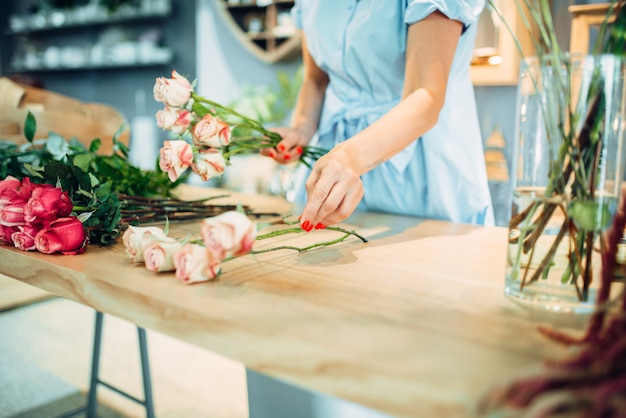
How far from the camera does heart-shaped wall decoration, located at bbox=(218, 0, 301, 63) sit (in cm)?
364

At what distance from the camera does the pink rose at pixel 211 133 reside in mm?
915

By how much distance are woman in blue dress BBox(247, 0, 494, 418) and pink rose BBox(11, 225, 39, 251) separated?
0.44 metres

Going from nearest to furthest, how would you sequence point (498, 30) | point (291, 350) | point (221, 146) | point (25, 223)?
1. point (291, 350)
2. point (25, 223)
3. point (221, 146)
4. point (498, 30)

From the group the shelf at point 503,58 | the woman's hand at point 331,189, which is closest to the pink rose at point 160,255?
the woman's hand at point 331,189

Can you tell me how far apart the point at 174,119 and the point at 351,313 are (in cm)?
51

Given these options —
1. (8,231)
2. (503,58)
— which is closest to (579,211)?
(8,231)

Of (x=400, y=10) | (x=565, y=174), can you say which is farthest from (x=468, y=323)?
(x=400, y=10)

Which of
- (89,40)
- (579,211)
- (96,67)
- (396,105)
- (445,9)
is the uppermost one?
(89,40)

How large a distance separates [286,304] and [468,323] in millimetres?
188

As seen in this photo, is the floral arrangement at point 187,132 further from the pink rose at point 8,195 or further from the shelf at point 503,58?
the shelf at point 503,58

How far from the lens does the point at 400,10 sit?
3.87ft

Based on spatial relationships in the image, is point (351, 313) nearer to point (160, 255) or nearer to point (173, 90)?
point (160, 255)

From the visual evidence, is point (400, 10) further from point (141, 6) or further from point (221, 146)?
point (141, 6)

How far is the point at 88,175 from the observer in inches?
35.8
